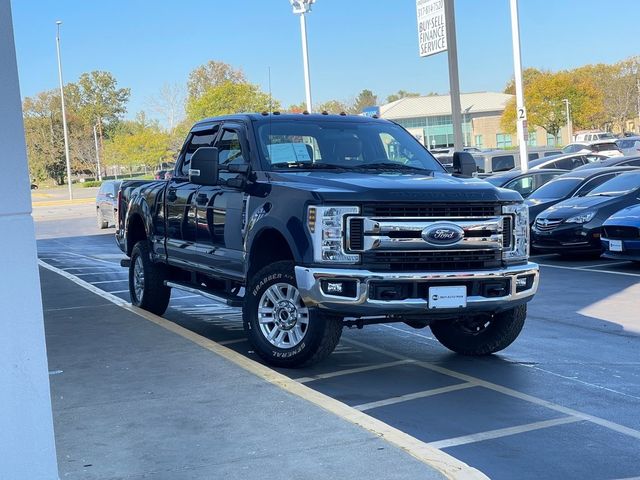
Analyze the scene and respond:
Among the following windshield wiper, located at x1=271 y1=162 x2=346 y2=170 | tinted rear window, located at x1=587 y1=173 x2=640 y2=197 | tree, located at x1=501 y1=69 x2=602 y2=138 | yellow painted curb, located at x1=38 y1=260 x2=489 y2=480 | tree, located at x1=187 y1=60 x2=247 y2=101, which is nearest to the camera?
yellow painted curb, located at x1=38 y1=260 x2=489 y2=480

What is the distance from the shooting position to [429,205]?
24.5ft

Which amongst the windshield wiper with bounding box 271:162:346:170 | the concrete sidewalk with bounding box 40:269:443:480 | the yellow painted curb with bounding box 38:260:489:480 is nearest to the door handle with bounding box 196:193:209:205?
the windshield wiper with bounding box 271:162:346:170

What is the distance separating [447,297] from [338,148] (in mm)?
2262

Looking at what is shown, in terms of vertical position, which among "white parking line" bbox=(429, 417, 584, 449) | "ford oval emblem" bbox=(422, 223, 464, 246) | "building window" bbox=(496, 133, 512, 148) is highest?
A: "building window" bbox=(496, 133, 512, 148)

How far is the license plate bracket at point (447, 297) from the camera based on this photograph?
7344 millimetres

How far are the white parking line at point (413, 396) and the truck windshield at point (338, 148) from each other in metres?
2.29

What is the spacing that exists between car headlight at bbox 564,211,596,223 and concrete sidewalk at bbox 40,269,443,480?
10.1m

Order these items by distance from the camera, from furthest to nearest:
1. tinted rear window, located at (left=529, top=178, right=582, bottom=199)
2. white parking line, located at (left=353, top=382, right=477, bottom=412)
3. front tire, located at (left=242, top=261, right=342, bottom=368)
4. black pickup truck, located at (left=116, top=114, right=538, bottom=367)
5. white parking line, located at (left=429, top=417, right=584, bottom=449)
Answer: tinted rear window, located at (left=529, top=178, right=582, bottom=199) → front tire, located at (left=242, top=261, right=342, bottom=368) → black pickup truck, located at (left=116, top=114, right=538, bottom=367) → white parking line, located at (left=353, top=382, right=477, bottom=412) → white parking line, located at (left=429, top=417, right=584, bottom=449)

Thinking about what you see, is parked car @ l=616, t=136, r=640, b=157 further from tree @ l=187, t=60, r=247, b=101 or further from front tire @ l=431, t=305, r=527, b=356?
tree @ l=187, t=60, r=247, b=101

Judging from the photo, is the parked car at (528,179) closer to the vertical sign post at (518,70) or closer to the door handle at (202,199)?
the vertical sign post at (518,70)

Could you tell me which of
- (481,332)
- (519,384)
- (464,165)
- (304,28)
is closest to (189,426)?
(519,384)

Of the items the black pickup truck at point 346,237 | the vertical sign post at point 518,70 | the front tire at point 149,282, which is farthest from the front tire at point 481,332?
the vertical sign post at point 518,70

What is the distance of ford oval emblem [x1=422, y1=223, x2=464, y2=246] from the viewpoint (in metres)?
7.43

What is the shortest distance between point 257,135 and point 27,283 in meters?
5.17
